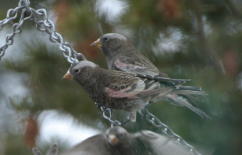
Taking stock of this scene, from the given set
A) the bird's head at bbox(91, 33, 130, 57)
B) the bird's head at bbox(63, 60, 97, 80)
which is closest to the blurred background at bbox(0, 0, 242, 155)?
the bird's head at bbox(91, 33, 130, 57)

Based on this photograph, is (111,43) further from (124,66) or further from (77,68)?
(77,68)

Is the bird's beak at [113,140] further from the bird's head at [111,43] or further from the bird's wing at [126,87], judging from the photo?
the bird's head at [111,43]

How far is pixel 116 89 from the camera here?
83.4 inches

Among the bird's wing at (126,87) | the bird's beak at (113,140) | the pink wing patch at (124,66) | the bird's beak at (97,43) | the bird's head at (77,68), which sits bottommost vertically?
the pink wing patch at (124,66)

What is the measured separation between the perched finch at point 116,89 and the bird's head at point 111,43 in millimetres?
346

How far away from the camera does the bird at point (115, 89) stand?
2.09 meters

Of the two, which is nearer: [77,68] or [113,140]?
[113,140]

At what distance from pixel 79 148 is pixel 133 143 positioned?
139mm

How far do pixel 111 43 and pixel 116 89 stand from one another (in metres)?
0.55

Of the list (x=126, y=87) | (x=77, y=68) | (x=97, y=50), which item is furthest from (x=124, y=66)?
(x=77, y=68)

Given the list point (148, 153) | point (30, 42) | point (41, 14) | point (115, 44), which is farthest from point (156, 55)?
point (148, 153)

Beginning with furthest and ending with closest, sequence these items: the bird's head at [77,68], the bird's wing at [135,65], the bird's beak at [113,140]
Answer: the bird's wing at [135,65] < the bird's head at [77,68] < the bird's beak at [113,140]

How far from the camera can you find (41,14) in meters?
1.88

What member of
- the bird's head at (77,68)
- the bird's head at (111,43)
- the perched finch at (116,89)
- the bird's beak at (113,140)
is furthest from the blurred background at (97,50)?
the bird's beak at (113,140)
